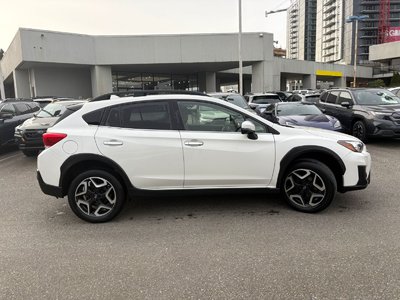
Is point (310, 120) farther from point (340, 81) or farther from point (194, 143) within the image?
point (340, 81)

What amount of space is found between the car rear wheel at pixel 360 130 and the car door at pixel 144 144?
295 inches

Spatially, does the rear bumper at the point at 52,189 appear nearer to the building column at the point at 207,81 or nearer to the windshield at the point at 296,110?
the windshield at the point at 296,110

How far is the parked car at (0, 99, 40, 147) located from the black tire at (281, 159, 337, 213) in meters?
8.79

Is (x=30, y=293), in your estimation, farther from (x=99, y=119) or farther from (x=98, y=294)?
(x=99, y=119)

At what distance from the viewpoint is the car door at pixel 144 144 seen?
4.50m

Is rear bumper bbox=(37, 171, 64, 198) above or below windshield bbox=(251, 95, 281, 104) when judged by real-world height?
below

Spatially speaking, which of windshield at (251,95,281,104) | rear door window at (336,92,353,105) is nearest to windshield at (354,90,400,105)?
rear door window at (336,92,353,105)

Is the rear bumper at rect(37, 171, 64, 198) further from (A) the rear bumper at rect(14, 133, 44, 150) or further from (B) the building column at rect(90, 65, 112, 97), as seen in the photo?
(B) the building column at rect(90, 65, 112, 97)

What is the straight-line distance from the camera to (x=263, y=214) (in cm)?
482

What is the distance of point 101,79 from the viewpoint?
30.3 metres

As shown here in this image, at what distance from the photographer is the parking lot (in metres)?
3.09

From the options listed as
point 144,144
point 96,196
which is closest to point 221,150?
point 144,144

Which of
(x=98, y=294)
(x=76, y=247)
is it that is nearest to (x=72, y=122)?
(x=76, y=247)

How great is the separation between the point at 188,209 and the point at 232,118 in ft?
4.83
